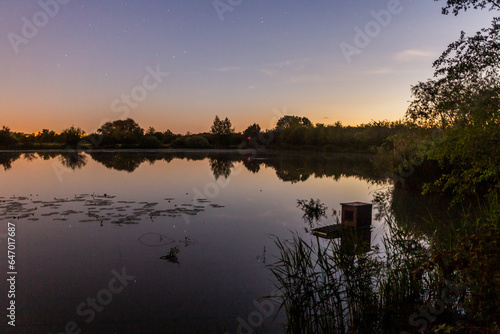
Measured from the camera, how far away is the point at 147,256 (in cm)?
659

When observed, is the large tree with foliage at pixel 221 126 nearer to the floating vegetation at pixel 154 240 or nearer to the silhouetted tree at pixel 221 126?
the silhouetted tree at pixel 221 126

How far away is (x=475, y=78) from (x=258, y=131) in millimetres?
68472

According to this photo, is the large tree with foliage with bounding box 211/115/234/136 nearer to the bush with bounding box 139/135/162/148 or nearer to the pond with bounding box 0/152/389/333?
the bush with bounding box 139/135/162/148

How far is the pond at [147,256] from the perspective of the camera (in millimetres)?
4430

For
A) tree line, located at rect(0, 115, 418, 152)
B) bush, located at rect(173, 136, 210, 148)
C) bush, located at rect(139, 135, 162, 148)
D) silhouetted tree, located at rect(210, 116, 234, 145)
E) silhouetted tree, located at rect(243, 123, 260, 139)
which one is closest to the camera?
tree line, located at rect(0, 115, 418, 152)

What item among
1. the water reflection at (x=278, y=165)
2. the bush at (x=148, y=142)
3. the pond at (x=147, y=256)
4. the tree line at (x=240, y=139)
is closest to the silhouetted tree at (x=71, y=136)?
the tree line at (x=240, y=139)

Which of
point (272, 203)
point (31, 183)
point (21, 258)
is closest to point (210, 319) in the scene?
point (21, 258)

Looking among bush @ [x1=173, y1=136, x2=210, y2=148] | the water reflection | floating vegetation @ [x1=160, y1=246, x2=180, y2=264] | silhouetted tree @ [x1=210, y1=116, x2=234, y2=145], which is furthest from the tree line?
floating vegetation @ [x1=160, y1=246, x2=180, y2=264]

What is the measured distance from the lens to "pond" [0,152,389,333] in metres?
4.43

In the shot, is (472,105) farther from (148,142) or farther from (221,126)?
(221,126)

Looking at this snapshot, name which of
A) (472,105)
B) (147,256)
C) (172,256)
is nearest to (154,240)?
(147,256)

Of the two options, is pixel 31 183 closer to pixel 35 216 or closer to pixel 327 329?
pixel 35 216

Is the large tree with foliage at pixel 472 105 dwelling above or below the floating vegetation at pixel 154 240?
above

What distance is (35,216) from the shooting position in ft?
31.9
